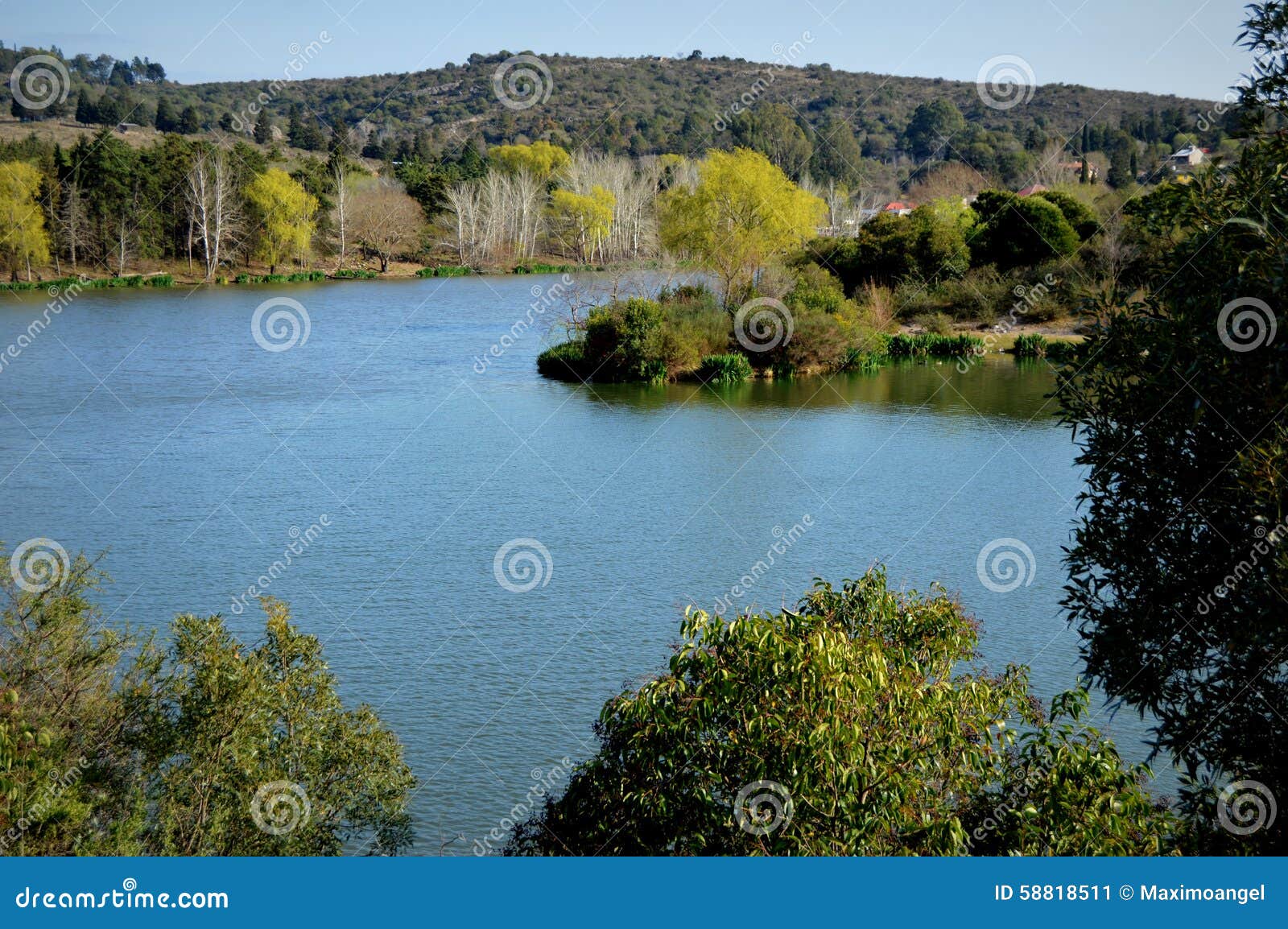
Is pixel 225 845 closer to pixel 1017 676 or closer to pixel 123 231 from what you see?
pixel 1017 676

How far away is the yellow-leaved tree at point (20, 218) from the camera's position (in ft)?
193

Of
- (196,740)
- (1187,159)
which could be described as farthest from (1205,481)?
(1187,159)

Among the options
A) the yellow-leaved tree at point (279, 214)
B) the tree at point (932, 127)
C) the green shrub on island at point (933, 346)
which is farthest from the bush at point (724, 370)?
the tree at point (932, 127)

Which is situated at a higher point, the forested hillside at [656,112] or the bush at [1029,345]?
the forested hillside at [656,112]

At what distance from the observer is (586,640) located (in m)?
13.9

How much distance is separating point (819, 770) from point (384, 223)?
239ft

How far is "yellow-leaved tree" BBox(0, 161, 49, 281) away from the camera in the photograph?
5878 centimetres

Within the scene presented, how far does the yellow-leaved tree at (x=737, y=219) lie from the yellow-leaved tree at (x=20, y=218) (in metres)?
37.1

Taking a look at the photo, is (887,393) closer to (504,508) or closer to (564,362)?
(564,362)

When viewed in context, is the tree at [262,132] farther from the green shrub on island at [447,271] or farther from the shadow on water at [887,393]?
the shadow on water at [887,393]

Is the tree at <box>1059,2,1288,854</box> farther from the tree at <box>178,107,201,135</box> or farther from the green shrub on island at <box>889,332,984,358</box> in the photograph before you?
the tree at <box>178,107,201,135</box>

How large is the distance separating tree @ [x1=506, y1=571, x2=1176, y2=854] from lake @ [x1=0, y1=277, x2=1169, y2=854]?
1.75 metres

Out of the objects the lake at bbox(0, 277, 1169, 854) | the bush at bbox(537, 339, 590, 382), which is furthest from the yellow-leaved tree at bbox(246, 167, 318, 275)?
the bush at bbox(537, 339, 590, 382)

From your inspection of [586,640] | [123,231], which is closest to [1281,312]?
[586,640]
